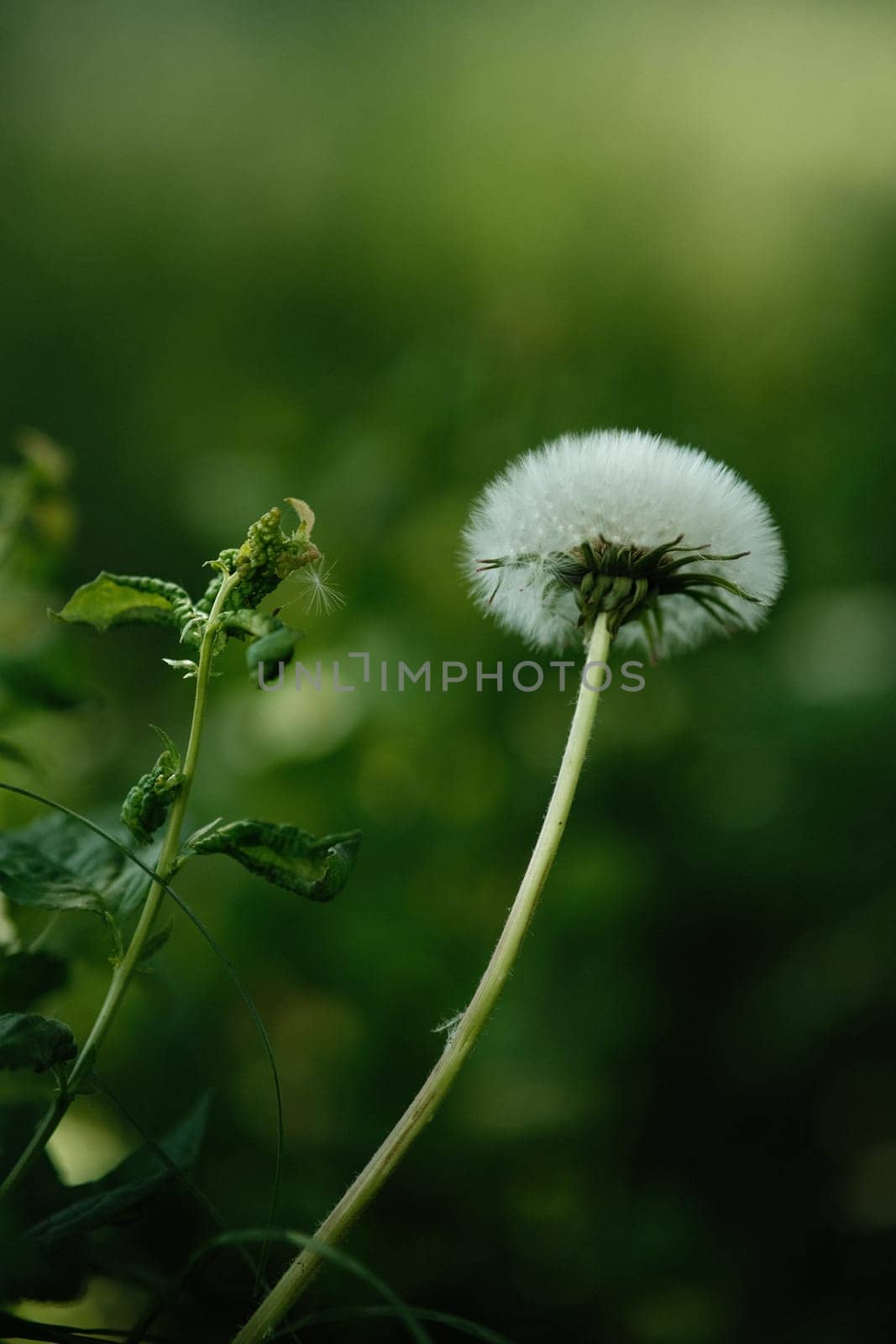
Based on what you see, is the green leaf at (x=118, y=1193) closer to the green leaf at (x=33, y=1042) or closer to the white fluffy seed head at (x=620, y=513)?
the green leaf at (x=33, y=1042)

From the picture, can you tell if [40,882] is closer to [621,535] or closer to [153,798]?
[153,798]

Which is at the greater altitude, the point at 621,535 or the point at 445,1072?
the point at 621,535

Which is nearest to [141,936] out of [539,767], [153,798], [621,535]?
[153,798]

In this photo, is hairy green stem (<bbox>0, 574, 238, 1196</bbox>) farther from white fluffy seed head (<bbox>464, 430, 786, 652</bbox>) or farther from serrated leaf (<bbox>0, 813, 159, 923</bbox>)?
white fluffy seed head (<bbox>464, 430, 786, 652</bbox>)

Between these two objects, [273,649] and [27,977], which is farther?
[27,977]

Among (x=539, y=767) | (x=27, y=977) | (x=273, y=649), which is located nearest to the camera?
(x=273, y=649)

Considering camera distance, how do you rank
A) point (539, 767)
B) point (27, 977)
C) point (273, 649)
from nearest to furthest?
point (273, 649)
point (27, 977)
point (539, 767)

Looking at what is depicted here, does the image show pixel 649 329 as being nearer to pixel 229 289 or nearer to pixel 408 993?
pixel 229 289
